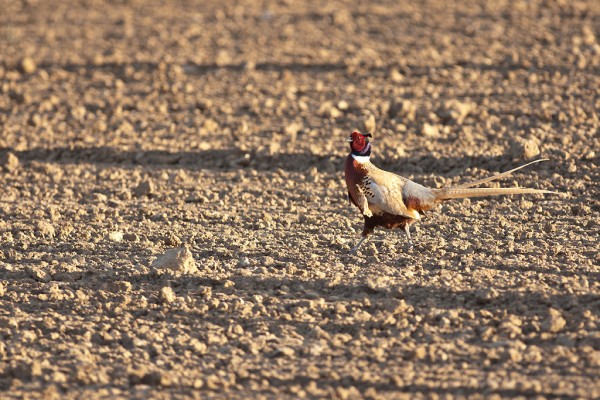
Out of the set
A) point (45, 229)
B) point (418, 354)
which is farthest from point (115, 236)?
point (418, 354)

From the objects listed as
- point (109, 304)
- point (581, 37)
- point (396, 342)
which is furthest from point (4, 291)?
point (581, 37)

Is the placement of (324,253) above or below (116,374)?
above

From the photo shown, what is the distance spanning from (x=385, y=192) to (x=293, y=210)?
5.02 feet

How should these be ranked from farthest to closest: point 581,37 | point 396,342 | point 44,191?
point 581,37 → point 44,191 → point 396,342

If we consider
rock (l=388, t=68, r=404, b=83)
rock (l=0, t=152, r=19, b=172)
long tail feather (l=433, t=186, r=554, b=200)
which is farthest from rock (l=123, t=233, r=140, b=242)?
rock (l=388, t=68, r=404, b=83)

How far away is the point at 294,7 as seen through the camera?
50.6ft

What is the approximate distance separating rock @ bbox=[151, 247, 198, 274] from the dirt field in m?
0.02

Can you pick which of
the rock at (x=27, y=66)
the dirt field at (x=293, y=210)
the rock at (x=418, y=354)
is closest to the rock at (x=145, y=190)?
the dirt field at (x=293, y=210)

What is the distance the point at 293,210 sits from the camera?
26.2ft

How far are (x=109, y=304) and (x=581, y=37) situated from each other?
8.43 m

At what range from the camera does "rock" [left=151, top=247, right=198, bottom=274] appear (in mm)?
6668

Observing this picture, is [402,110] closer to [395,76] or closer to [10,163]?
[395,76]

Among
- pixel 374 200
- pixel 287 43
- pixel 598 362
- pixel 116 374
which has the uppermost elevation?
pixel 287 43

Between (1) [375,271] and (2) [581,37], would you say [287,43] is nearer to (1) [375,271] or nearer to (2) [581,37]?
(2) [581,37]
